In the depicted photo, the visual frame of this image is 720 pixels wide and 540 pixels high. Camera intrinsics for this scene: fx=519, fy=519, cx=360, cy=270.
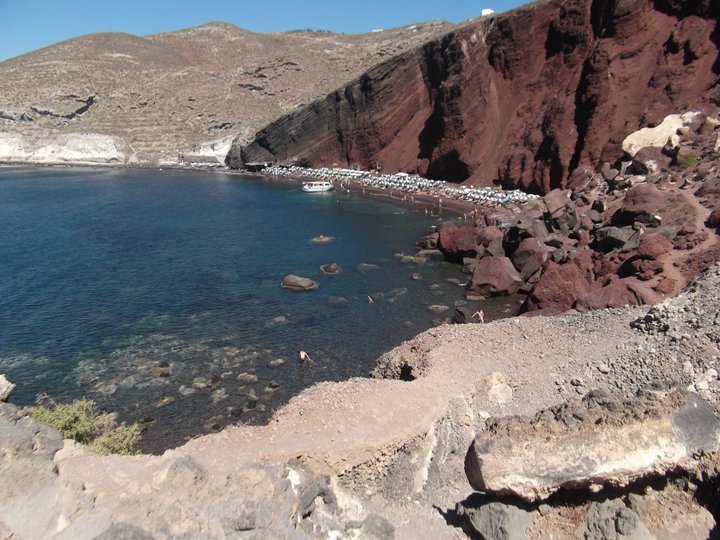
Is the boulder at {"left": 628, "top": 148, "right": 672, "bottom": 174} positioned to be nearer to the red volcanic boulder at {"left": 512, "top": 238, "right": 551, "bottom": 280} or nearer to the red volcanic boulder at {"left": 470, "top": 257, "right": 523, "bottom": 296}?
the red volcanic boulder at {"left": 512, "top": 238, "right": 551, "bottom": 280}

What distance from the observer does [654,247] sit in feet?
92.6

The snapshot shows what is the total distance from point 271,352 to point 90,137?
11905cm

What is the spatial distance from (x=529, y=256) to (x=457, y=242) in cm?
735

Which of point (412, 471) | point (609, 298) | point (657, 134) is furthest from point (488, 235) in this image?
point (412, 471)

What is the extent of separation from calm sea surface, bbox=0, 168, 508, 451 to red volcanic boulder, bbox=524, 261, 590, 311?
12.5 feet

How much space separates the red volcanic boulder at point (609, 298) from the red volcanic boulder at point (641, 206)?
939 cm

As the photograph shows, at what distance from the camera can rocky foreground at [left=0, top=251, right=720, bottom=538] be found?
9.98m

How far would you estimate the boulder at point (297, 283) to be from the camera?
36.6 m

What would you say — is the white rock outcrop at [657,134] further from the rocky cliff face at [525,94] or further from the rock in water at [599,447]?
the rock in water at [599,447]

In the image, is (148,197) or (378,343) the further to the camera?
(148,197)

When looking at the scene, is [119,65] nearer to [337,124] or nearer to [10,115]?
[10,115]

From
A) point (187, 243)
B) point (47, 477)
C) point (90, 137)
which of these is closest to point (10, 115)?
point (90, 137)

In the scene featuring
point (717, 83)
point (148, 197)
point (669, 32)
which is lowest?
point (148, 197)

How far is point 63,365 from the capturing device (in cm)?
2619
